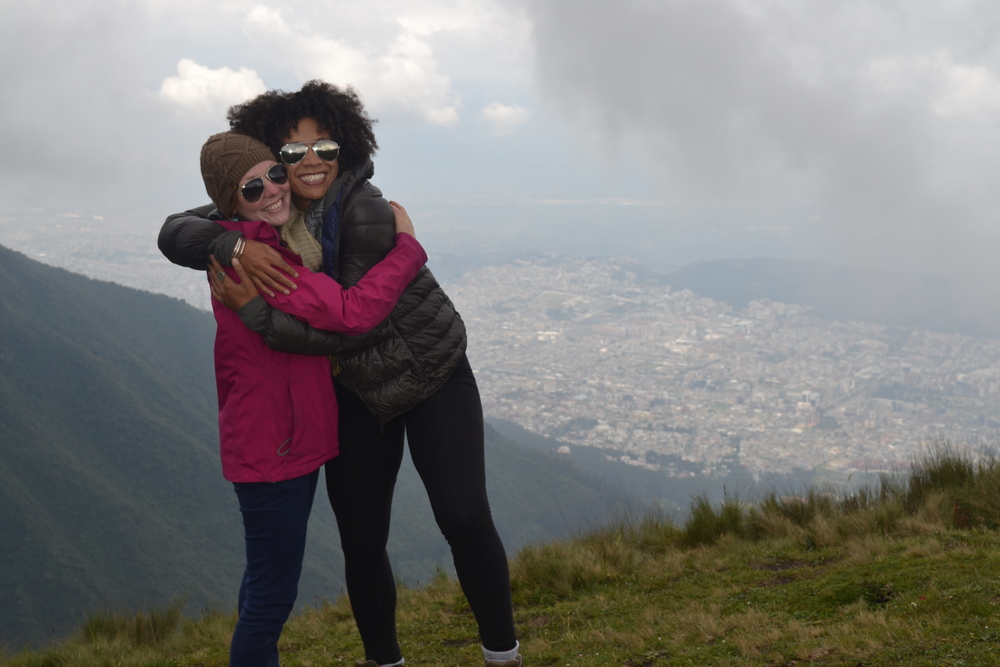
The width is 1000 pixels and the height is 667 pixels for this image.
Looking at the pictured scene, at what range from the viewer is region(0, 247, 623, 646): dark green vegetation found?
163 ft

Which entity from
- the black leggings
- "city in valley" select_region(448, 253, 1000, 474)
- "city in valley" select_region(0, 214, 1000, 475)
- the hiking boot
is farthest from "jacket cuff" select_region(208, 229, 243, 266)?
"city in valley" select_region(448, 253, 1000, 474)

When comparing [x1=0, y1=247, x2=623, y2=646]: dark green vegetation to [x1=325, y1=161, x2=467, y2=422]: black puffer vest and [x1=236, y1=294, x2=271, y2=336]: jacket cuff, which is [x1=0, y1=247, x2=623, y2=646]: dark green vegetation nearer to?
[x1=325, y1=161, x2=467, y2=422]: black puffer vest

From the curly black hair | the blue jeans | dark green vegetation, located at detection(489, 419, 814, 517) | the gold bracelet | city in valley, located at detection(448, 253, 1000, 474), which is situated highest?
the curly black hair

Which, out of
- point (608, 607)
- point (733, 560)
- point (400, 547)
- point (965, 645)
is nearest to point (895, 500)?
point (733, 560)

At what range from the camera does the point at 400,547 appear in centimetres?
5853

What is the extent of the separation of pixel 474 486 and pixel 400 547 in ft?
192

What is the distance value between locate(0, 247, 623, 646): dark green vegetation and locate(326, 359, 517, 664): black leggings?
137ft

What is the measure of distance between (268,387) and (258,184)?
621 millimetres

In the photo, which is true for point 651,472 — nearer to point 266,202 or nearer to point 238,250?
point 266,202

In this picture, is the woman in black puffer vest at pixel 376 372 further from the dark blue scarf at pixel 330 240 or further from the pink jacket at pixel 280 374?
the pink jacket at pixel 280 374

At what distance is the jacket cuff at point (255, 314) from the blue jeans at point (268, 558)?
483mm

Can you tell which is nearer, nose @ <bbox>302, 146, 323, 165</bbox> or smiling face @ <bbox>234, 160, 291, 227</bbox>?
smiling face @ <bbox>234, 160, 291, 227</bbox>

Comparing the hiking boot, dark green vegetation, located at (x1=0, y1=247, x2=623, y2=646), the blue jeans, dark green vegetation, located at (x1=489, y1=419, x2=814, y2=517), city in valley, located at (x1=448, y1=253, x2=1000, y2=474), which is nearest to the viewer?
the blue jeans

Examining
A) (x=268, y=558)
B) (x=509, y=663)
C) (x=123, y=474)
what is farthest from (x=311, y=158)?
(x=123, y=474)
